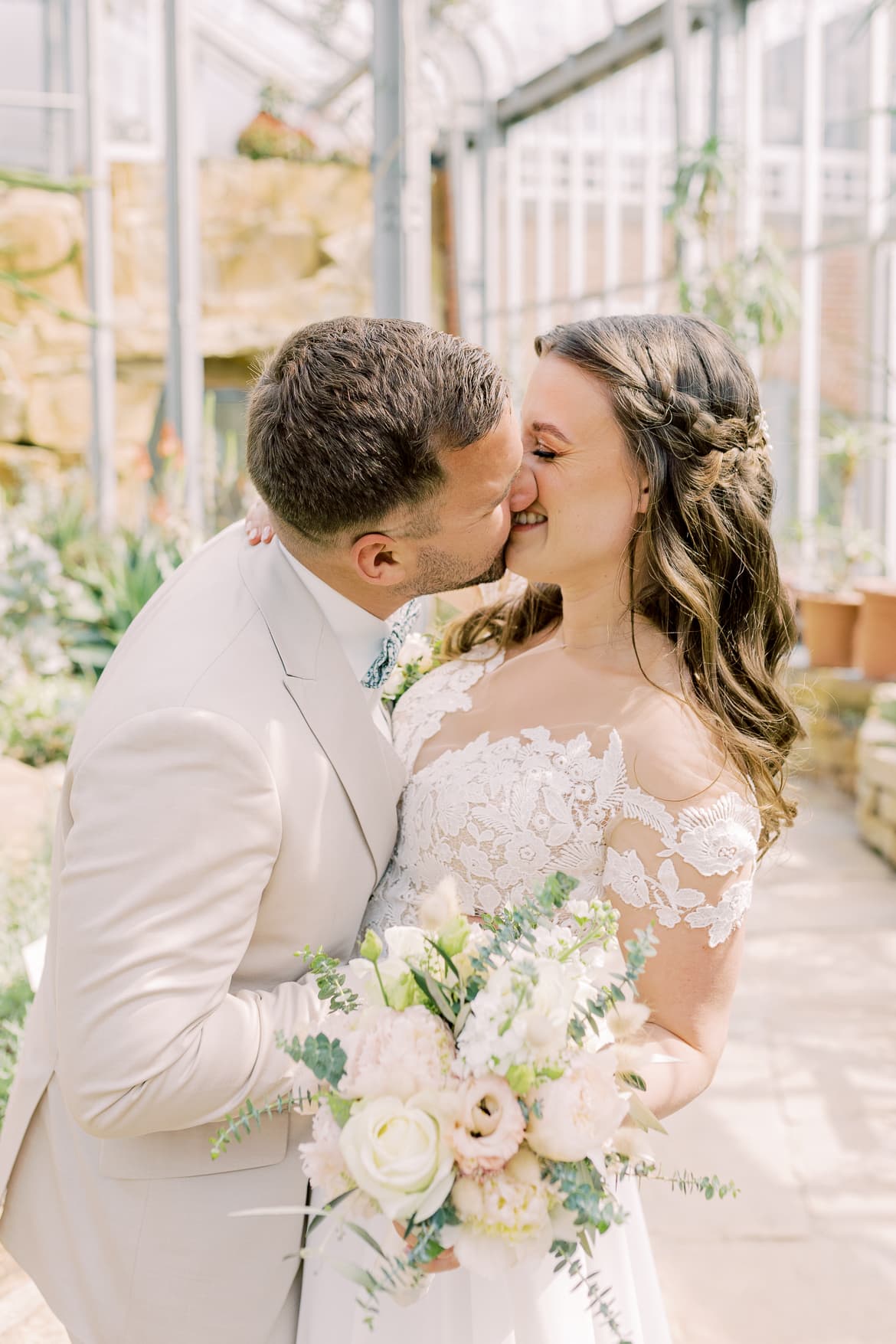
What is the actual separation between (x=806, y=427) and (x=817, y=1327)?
570cm

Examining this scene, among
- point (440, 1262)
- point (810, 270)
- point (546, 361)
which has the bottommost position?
point (440, 1262)

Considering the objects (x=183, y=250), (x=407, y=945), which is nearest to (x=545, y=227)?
(x=183, y=250)

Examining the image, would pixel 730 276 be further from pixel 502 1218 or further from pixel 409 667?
pixel 502 1218

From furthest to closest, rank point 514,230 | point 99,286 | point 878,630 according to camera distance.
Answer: point 514,230, point 99,286, point 878,630

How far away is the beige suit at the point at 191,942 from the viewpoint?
1332 millimetres

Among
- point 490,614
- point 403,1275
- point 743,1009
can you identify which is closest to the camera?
point 403,1275

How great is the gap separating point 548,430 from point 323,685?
22.2 inches

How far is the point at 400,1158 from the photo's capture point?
3.68ft

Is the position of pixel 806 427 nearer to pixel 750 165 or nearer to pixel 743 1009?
pixel 750 165

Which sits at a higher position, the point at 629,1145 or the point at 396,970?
the point at 396,970

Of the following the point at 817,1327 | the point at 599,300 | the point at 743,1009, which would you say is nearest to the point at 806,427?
the point at 599,300

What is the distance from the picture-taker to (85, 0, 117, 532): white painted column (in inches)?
409

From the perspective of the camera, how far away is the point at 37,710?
5.86 meters

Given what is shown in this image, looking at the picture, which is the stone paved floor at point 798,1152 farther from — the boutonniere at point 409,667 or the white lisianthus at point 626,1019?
the white lisianthus at point 626,1019
